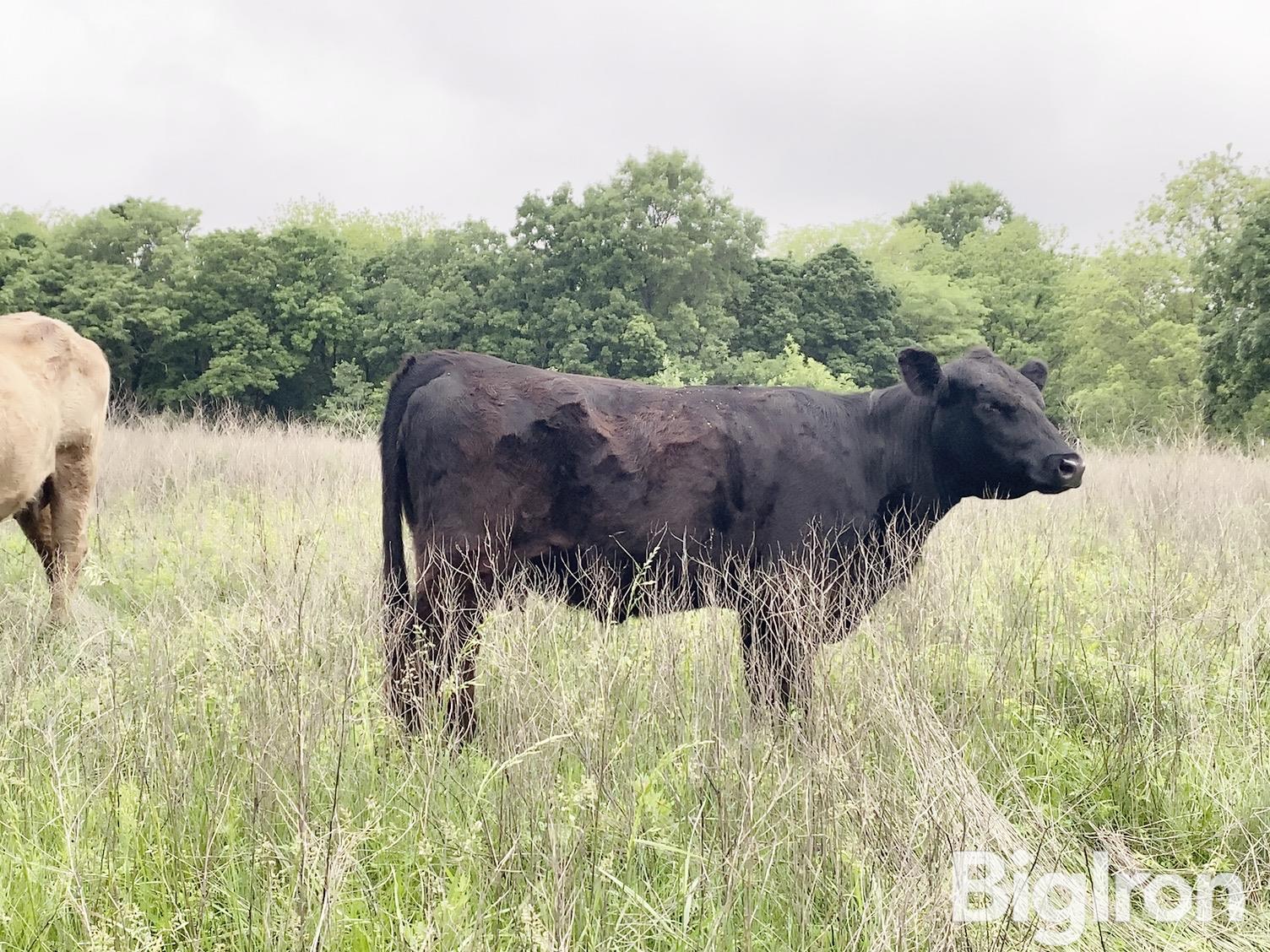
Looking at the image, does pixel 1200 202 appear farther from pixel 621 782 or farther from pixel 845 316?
pixel 621 782

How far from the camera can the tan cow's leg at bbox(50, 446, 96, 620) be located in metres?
5.42

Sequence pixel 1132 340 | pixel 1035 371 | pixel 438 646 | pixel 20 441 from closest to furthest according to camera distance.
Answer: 1. pixel 438 646
2. pixel 20 441
3. pixel 1035 371
4. pixel 1132 340

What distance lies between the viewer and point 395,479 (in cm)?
Result: 398

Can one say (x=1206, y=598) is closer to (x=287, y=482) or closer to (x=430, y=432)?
(x=430, y=432)

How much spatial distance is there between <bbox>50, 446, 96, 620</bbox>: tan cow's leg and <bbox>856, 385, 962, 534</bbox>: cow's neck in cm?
479

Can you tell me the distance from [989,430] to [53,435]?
5.44m

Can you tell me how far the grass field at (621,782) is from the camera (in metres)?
2.09

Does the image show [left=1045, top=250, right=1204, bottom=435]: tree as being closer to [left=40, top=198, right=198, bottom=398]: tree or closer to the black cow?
the black cow

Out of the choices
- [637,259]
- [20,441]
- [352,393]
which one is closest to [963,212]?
[637,259]

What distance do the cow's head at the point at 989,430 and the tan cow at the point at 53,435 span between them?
4.90 meters

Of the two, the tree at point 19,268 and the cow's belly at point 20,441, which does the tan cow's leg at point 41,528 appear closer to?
the cow's belly at point 20,441

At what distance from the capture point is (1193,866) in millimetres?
2629

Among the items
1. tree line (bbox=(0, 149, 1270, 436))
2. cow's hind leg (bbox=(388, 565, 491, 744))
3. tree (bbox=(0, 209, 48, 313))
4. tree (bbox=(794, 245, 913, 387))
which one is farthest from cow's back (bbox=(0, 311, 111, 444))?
tree (bbox=(794, 245, 913, 387))

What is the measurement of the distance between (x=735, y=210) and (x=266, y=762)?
29478mm
